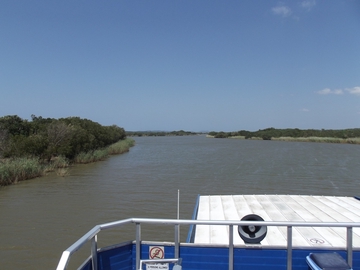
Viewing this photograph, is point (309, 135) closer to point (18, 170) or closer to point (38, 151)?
point (38, 151)

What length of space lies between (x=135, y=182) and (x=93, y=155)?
439 inches

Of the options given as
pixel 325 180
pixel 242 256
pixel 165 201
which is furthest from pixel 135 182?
pixel 242 256

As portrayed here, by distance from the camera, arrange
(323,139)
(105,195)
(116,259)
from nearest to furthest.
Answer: (116,259), (105,195), (323,139)

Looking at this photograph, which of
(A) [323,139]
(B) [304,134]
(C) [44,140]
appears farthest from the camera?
(B) [304,134]

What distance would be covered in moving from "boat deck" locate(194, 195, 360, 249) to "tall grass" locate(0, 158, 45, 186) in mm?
10729

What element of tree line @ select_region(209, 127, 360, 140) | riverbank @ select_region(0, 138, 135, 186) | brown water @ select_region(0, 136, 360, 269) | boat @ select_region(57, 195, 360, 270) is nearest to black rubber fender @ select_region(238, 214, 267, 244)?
boat @ select_region(57, 195, 360, 270)

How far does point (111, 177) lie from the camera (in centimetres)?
1692

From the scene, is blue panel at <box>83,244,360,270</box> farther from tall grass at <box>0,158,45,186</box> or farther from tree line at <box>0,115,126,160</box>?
tree line at <box>0,115,126,160</box>

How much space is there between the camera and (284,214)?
6.47m

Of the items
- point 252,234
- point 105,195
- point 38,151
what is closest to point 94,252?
point 252,234

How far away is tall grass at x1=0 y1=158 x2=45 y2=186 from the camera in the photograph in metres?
14.0

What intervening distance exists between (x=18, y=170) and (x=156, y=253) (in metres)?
14.2

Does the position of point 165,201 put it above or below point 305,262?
below

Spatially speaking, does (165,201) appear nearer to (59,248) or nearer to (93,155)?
(59,248)
